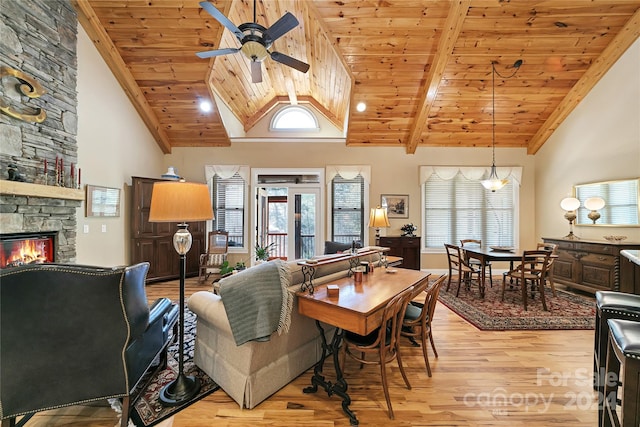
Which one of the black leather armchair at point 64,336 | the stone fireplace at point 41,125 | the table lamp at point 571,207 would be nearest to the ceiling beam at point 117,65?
the stone fireplace at point 41,125

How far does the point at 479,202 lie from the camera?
19.6 ft

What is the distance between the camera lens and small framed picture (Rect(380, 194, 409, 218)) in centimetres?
589

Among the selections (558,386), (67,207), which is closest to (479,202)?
(558,386)

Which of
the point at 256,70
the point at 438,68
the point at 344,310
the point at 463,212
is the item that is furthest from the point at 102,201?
the point at 463,212

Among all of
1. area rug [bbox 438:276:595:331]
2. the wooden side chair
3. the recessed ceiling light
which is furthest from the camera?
the wooden side chair

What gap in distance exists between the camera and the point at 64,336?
1.41 metres

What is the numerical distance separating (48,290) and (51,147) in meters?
2.97

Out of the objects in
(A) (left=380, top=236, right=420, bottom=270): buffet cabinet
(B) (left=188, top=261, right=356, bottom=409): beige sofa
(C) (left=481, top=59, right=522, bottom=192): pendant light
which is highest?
(C) (left=481, top=59, right=522, bottom=192): pendant light

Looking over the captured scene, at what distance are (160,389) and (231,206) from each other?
439 centimetres

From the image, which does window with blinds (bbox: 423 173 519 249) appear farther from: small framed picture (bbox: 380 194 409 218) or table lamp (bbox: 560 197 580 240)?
table lamp (bbox: 560 197 580 240)

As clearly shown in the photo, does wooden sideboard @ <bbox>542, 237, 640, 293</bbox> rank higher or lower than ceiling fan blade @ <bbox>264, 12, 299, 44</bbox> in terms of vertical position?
lower

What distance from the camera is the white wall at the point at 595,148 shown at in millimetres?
3920

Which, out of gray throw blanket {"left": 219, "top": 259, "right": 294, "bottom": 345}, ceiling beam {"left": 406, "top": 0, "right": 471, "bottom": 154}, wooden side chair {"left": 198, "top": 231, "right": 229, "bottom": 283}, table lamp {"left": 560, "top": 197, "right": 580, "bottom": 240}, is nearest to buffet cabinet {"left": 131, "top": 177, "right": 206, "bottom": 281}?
wooden side chair {"left": 198, "top": 231, "right": 229, "bottom": 283}

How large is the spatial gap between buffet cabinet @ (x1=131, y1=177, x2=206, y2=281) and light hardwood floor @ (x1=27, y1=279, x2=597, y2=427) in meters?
3.35
